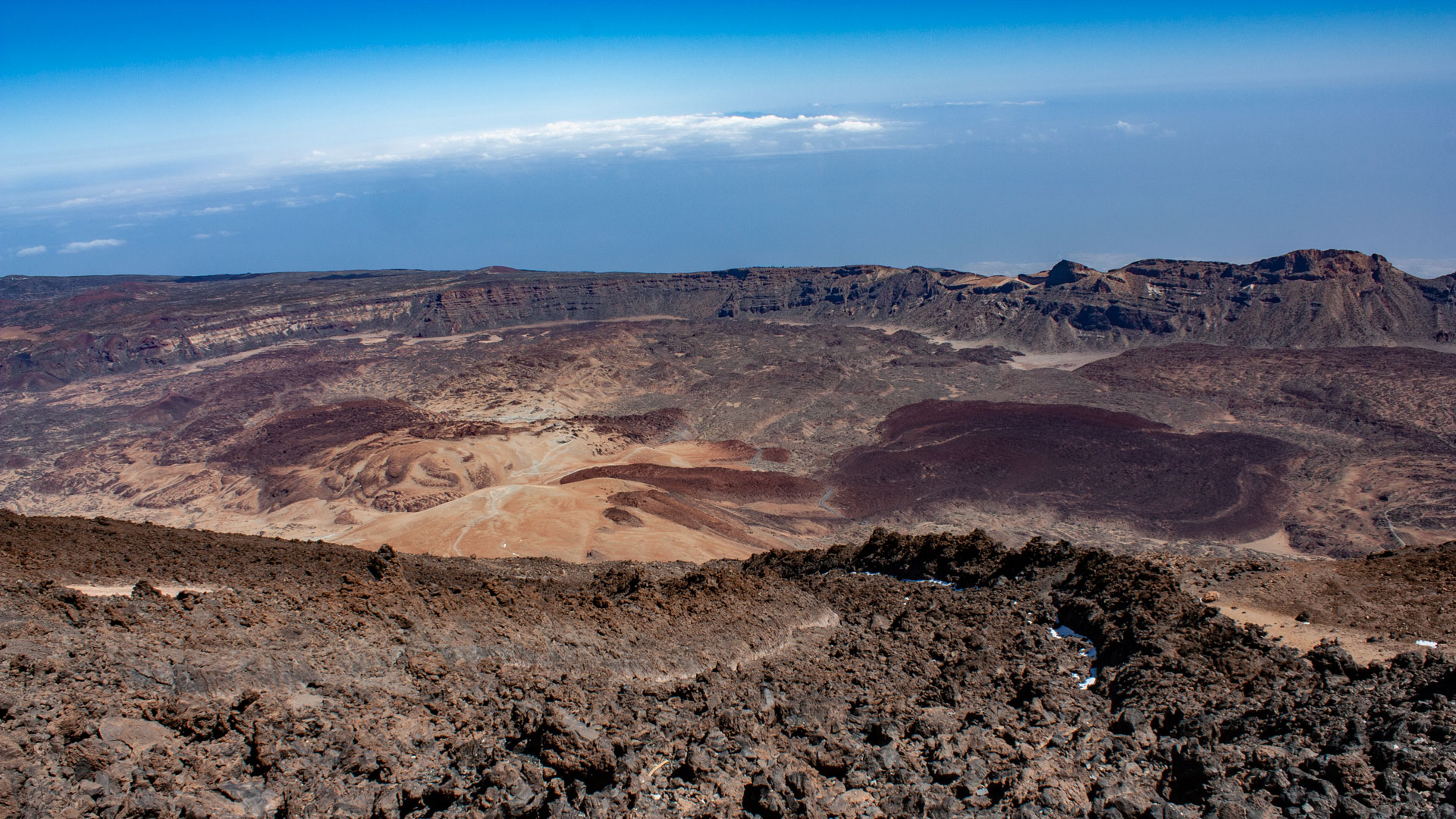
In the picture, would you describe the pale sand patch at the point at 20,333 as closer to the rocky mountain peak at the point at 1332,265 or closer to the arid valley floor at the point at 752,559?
the arid valley floor at the point at 752,559

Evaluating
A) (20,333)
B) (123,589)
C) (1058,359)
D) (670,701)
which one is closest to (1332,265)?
(1058,359)

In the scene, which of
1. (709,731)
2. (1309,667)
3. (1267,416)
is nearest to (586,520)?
(709,731)

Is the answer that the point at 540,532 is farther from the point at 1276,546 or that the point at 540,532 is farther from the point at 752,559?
the point at 1276,546

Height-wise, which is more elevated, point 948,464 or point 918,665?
point 918,665

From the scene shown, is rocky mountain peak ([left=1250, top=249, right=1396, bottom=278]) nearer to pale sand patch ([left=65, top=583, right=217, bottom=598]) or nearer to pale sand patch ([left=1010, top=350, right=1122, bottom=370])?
pale sand patch ([left=1010, top=350, right=1122, bottom=370])

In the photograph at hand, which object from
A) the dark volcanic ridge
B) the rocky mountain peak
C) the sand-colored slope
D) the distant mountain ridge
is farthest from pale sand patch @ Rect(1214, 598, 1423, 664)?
the rocky mountain peak

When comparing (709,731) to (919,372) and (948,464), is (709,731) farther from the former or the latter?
(919,372)
